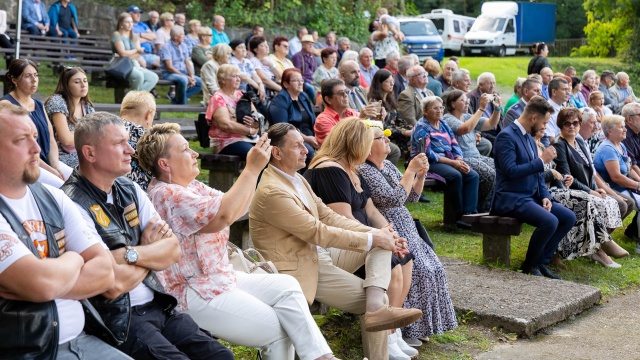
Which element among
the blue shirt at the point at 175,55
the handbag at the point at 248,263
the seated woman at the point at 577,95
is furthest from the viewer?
the blue shirt at the point at 175,55

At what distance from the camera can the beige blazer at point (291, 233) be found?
4.97m

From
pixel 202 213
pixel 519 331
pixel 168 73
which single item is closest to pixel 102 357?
pixel 202 213

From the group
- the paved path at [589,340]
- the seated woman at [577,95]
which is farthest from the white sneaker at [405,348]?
the seated woman at [577,95]

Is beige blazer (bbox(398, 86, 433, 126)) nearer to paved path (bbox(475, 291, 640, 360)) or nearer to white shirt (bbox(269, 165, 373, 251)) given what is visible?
paved path (bbox(475, 291, 640, 360))

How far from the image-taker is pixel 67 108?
7105 mm

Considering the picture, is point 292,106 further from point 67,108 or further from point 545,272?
point 545,272

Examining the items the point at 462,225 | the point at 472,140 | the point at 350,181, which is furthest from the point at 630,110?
the point at 350,181

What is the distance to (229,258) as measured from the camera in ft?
15.7

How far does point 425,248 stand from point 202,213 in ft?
7.65

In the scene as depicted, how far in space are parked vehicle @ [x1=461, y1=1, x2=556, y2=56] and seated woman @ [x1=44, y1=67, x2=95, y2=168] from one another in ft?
101

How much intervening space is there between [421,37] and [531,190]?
2225 cm

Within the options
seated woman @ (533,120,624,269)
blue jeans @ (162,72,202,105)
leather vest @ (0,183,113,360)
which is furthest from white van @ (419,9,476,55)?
leather vest @ (0,183,113,360)

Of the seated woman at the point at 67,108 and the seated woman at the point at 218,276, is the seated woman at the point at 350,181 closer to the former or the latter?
the seated woman at the point at 218,276

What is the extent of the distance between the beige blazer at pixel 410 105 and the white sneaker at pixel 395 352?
5.62 m
